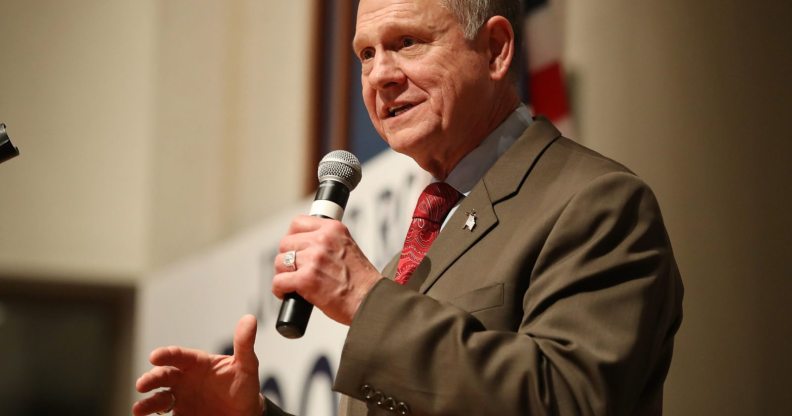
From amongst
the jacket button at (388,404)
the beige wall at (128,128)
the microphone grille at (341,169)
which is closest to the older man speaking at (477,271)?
the jacket button at (388,404)

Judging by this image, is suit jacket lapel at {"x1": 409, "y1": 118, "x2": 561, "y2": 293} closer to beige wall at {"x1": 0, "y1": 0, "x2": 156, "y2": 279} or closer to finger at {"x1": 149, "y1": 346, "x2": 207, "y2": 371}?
finger at {"x1": 149, "y1": 346, "x2": 207, "y2": 371}

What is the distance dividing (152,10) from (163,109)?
0.67m

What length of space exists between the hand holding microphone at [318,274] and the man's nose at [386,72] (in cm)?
42

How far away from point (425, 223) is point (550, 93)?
1.27m

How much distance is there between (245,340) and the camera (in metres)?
1.67

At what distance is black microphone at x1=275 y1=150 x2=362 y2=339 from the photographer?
4.50 feet

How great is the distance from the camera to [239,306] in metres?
4.10

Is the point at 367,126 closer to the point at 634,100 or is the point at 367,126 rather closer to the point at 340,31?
the point at 340,31

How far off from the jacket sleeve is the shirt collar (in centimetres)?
31

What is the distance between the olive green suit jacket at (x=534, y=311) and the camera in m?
1.34

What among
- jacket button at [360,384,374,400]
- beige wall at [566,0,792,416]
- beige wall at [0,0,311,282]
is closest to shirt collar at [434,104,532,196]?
jacket button at [360,384,374,400]

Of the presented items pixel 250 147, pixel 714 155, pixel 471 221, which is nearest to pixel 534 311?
pixel 471 221

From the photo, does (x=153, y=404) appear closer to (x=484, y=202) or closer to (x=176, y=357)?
(x=176, y=357)

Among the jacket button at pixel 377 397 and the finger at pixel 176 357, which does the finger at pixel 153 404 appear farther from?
the jacket button at pixel 377 397
